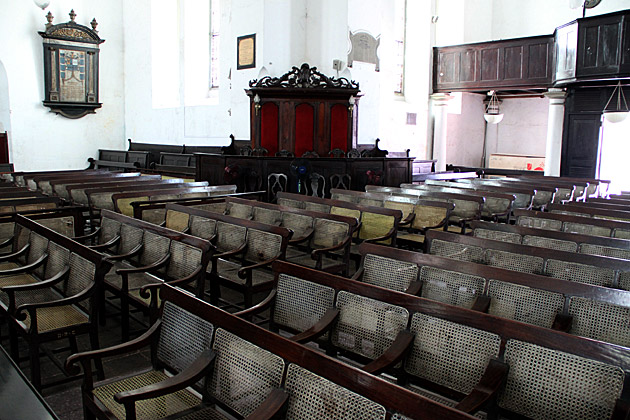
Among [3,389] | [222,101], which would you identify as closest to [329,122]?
[222,101]

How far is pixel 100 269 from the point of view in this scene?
9.33ft

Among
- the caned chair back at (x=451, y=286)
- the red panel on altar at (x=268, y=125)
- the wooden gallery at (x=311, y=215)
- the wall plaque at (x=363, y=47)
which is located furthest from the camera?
the wall plaque at (x=363, y=47)

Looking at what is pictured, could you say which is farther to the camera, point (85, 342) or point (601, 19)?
point (601, 19)

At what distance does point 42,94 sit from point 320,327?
13514mm

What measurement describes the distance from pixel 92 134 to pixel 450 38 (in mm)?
10857

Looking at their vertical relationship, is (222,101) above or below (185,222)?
above

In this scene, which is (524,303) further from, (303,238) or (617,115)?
(617,115)

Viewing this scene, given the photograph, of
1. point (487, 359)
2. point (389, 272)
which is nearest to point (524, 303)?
point (487, 359)

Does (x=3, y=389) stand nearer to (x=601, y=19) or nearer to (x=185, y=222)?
(x=185, y=222)

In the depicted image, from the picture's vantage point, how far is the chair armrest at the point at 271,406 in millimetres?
1643

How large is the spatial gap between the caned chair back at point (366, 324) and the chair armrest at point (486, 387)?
44 cm

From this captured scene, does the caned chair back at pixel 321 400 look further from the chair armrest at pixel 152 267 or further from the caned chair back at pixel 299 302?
the chair armrest at pixel 152 267

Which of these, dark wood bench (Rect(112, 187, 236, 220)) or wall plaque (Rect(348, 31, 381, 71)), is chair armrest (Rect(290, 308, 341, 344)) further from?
wall plaque (Rect(348, 31, 381, 71))

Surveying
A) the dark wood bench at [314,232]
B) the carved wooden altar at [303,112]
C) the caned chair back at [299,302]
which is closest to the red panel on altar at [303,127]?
the carved wooden altar at [303,112]
